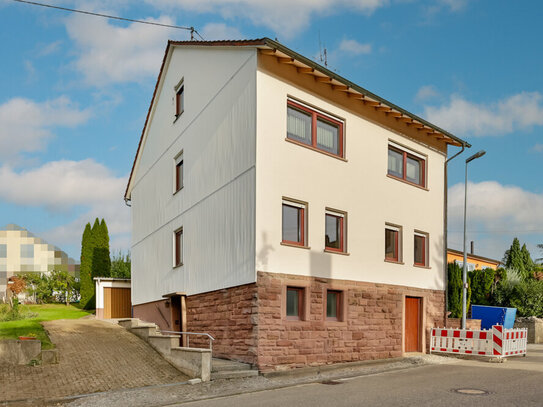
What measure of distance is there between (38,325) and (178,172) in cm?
721

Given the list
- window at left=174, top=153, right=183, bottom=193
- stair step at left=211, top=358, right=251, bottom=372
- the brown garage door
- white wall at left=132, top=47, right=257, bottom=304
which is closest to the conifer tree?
the brown garage door

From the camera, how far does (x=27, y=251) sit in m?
94.0

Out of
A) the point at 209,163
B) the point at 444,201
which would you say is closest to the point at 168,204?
the point at 209,163

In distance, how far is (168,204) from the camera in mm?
21609

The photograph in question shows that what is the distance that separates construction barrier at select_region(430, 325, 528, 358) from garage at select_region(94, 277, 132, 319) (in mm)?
16082

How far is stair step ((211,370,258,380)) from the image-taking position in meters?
13.3

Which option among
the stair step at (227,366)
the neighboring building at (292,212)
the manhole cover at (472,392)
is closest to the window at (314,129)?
the neighboring building at (292,212)

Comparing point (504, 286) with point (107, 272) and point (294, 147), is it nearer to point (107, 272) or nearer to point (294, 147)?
point (294, 147)

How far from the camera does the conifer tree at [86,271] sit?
33.6 m

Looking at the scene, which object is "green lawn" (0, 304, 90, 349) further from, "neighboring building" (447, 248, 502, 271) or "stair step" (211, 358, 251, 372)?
"neighboring building" (447, 248, 502, 271)

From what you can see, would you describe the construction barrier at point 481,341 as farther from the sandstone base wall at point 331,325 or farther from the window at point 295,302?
the window at point 295,302

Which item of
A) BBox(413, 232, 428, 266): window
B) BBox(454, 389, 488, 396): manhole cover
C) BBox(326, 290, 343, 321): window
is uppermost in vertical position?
BBox(413, 232, 428, 266): window

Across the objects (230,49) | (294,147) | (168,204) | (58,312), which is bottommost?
(58,312)

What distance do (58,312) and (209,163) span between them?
1726 centimetres
